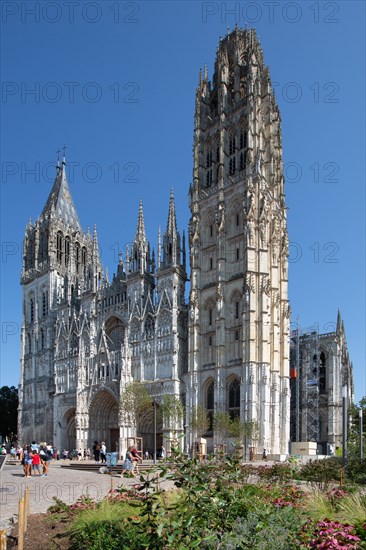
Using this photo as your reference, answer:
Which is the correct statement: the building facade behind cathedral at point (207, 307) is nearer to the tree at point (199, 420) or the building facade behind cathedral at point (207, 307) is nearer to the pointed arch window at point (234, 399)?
the pointed arch window at point (234, 399)

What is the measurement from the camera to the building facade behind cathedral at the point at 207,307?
48.3 metres

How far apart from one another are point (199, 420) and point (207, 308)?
381 inches

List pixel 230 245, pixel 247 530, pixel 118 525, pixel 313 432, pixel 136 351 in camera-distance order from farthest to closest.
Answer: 1. pixel 313 432
2. pixel 136 351
3. pixel 230 245
4. pixel 118 525
5. pixel 247 530

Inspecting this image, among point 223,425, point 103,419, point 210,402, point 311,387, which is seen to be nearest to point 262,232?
point 210,402

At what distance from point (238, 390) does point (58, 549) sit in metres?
37.8

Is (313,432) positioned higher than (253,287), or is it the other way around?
(253,287)

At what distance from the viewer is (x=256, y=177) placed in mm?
50719

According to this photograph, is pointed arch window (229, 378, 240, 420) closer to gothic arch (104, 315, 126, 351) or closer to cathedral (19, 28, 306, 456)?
cathedral (19, 28, 306, 456)

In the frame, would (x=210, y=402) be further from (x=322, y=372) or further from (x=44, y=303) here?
(x=44, y=303)

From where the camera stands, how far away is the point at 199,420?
47.3m

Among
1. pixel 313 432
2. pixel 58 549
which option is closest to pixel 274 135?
pixel 313 432

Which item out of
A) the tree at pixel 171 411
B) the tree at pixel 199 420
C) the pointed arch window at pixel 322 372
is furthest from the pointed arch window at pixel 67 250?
the pointed arch window at pixel 322 372

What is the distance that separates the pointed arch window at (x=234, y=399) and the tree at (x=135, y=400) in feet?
22.5

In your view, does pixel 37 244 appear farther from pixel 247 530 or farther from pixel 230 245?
pixel 247 530
